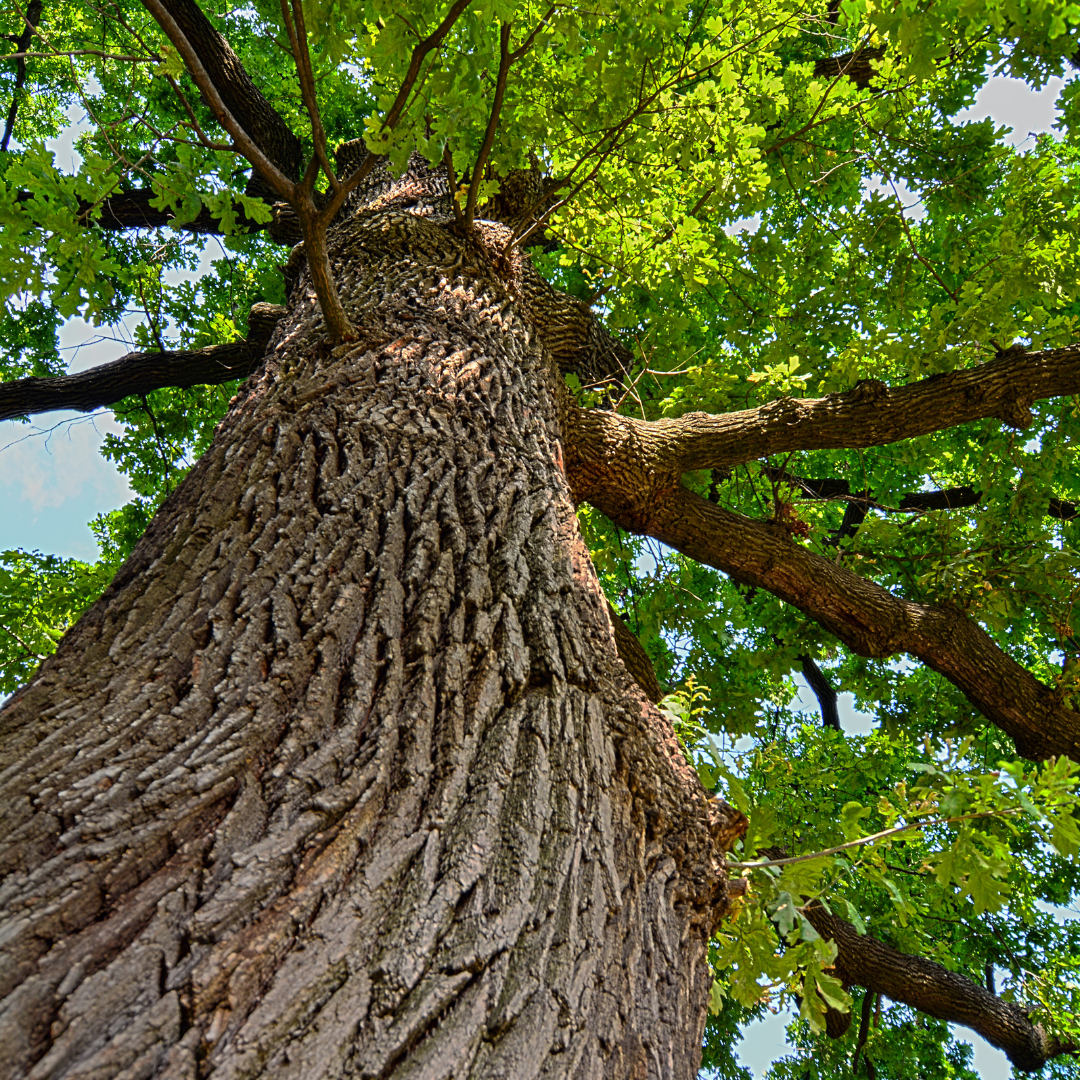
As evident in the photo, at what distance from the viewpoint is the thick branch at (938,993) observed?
477 centimetres

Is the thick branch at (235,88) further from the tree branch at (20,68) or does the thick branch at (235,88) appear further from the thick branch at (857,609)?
the thick branch at (857,609)

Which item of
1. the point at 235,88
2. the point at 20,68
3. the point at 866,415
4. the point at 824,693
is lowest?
the point at 866,415

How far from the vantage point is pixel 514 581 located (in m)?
1.77

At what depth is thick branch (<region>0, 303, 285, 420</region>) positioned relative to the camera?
4371mm

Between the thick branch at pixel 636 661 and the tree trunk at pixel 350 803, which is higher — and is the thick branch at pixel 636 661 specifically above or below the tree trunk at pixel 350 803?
above

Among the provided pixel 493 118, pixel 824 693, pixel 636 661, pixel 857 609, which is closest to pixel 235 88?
pixel 493 118

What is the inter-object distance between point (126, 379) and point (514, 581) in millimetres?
4129

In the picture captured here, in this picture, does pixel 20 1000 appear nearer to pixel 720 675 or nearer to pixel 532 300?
pixel 532 300

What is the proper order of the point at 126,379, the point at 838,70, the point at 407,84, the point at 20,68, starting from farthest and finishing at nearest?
the point at 20,68
the point at 838,70
the point at 126,379
the point at 407,84

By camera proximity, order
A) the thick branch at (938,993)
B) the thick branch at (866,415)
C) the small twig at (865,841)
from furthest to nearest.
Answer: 1. the thick branch at (938,993)
2. the thick branch at (866,415)
3. the small twig at (865,841)

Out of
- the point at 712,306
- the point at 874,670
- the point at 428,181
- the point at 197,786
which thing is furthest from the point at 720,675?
the point at 197,786

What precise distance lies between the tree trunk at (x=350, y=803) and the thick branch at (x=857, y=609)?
1736 mm

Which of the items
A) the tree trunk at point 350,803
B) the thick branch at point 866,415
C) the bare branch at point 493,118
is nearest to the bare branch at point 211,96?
the tree trunk at point 350,803

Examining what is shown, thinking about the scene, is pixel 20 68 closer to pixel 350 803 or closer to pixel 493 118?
pixel 493 118
